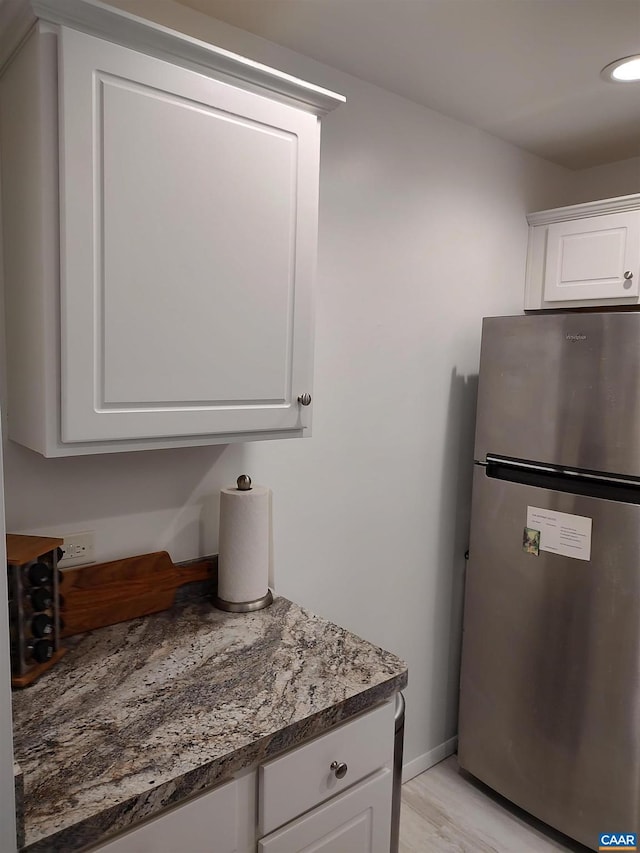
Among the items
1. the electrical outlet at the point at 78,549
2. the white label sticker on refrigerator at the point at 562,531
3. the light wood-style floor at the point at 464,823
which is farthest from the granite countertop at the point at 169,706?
the light wood-style floor at the point at 464,823

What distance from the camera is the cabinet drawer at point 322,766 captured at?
118 cm

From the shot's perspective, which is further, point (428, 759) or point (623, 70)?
point (428, 759)

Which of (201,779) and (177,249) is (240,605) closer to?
(201,779)

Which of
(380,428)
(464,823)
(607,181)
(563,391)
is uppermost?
(607,181)

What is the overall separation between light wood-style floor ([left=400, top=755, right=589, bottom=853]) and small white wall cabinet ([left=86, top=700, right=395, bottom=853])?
34.2 inches

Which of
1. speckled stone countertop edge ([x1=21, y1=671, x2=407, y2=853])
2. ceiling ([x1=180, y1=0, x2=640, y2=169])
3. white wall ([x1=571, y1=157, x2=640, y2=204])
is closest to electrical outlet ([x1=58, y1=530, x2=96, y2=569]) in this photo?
speckled stone countertop edge ([x1=21, y1=671, x2=407, y2=853])

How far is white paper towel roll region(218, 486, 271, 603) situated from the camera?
162 cm

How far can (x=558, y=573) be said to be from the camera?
2.10 meters

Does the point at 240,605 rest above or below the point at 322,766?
above

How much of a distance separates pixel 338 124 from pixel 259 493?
1198 millimetres

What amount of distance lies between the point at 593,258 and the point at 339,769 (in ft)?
6.68

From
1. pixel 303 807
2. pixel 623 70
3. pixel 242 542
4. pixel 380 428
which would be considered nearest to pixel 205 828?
pixel 303 807

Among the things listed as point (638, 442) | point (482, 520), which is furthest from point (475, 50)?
point (482, 520)

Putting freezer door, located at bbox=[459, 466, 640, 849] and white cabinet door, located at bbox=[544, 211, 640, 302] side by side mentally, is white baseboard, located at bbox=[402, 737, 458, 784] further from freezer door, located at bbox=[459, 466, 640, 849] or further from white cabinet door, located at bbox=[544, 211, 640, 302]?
white cabinet door, located at bbox=[544, 211, 640, 302]
